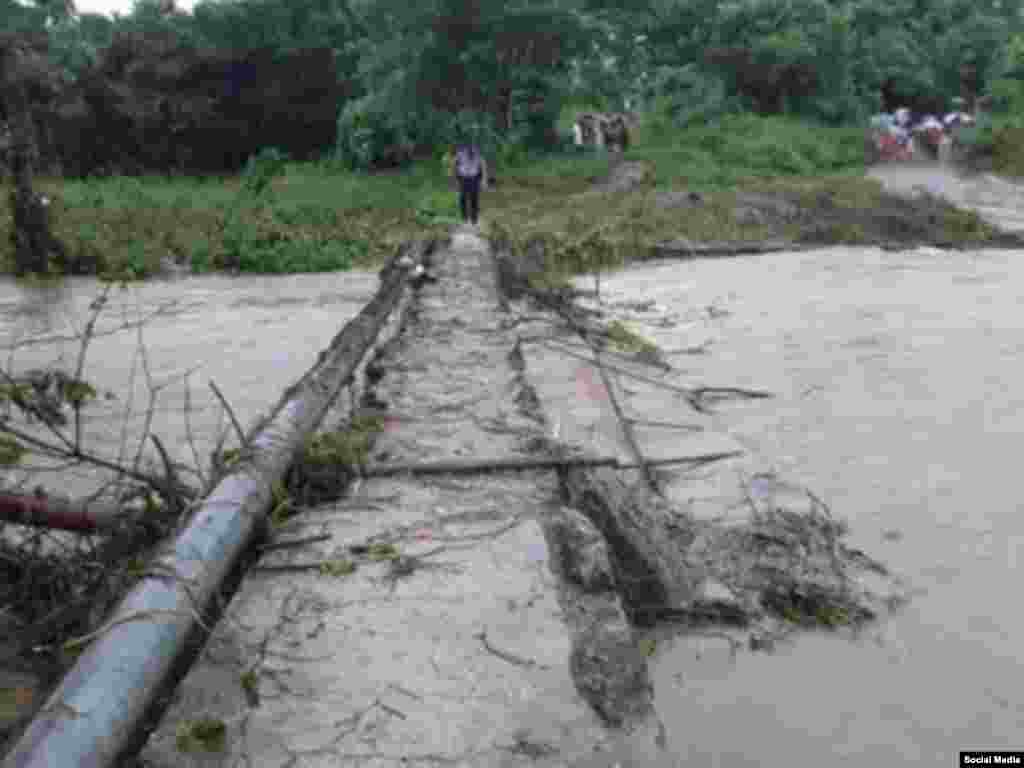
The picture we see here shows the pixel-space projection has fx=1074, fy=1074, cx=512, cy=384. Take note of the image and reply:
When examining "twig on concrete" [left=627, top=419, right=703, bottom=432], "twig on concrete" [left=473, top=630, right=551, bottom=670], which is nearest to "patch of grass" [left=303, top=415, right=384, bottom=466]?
"twig on concrete" [left=627, top=419, right=703, bottom=432]

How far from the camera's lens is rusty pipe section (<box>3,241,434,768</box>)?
8.06 feet

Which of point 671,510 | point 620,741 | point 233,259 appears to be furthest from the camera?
point 233,259

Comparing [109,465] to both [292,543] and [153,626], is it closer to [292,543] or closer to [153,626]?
[292,543]

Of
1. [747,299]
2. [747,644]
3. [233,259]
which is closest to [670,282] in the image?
[747,299]

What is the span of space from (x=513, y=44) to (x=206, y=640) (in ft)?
71.8

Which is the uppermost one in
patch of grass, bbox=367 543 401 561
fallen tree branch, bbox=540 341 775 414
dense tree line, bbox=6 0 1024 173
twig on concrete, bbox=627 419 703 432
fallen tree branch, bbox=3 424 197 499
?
dense tree line, bbox=6 0 1024 173

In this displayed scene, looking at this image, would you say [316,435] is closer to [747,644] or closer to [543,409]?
[543,409]

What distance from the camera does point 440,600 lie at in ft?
11.8

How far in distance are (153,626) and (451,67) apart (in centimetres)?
2227

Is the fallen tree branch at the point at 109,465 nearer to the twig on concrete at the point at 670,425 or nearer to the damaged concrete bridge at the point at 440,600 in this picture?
the damaged concrete bridge at the point at 440,600

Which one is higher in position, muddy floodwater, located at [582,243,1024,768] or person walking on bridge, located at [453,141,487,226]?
person walking on bridge, located at [453,141,487,226]

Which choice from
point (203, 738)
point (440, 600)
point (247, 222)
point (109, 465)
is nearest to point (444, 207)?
point (247, 222)

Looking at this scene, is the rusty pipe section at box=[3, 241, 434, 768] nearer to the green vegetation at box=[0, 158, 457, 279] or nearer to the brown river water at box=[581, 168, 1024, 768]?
the brown river water at box=[581, 168, 1024, 768]

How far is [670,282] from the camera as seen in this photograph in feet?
44.5
